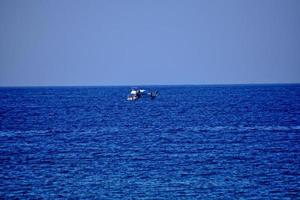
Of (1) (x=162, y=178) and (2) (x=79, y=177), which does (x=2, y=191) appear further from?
(1) (x=162, y=178)

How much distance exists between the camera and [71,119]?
3932 inches

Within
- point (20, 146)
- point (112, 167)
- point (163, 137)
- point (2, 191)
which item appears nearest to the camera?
point (2, 191)

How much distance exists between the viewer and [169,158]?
5584cm

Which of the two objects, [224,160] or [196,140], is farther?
[196,140]

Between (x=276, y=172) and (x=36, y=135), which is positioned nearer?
(x=276, y=172)

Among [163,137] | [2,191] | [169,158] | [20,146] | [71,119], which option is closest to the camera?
[2,191]

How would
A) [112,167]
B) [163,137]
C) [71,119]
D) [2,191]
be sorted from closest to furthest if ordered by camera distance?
[2,191], [112,167], [163,137], [71,119]

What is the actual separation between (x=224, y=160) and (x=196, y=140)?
13257 mm

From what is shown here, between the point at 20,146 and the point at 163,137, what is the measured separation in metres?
13.4

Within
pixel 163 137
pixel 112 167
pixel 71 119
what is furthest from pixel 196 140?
pixel 71 119

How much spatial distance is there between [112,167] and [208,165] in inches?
249

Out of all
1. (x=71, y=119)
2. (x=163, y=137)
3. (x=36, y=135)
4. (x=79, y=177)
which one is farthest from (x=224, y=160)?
(x=71, y=119)

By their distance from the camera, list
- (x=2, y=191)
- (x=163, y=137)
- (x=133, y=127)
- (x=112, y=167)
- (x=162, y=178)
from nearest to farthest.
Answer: (x=2, y=191) < (x=162, y=178) < (x=112, y=167) < (x=163, y=137) < (x=133, y=127)

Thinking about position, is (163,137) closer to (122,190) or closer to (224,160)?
(224,160)
